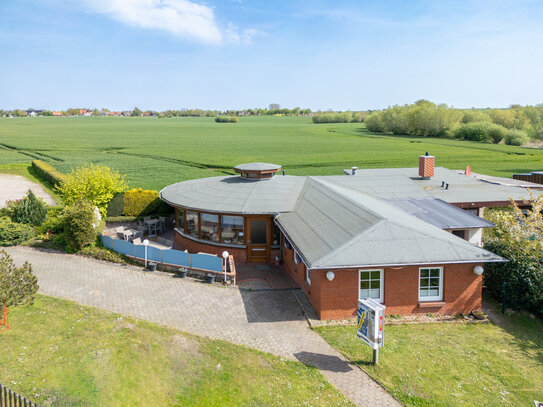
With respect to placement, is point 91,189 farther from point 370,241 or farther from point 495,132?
point 495,132

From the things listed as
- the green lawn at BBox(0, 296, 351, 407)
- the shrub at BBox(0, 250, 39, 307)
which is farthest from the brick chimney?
the shrub at BBox(0, 250, 39, 307)

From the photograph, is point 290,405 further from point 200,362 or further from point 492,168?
point 492,168

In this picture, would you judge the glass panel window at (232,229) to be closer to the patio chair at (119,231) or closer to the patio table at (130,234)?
the patio table at (130,234)

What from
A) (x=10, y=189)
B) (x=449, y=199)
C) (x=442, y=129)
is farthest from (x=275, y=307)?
(x=442, y=129)

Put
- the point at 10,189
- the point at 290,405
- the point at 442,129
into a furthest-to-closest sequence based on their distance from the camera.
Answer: the point at 442,129
the point at 10,189
the point at 290,405

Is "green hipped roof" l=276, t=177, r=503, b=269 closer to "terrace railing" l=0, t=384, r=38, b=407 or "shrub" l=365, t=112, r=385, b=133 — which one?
"terrace railing" l=0, t=384, r=38, b=407

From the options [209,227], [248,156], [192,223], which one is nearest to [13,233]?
[192,223]

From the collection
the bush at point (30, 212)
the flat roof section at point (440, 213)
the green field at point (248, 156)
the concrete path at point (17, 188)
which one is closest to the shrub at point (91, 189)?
the bush at point (30, 212)
